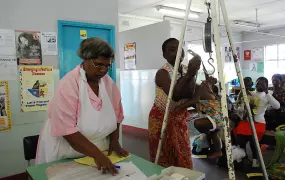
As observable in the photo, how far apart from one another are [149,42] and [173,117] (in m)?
2.97

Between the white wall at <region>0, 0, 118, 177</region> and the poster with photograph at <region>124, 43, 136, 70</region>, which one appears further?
the poster with photograph at <region>124, 43, 136, 70</region>

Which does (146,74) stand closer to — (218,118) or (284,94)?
(284,94)

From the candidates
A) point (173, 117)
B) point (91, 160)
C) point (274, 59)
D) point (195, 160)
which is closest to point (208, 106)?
point (173, 117)

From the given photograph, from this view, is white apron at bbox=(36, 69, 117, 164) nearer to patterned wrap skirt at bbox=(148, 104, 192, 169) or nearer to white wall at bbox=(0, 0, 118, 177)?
patterned wrap skirt at bbox=(148, 104, 192, 169)

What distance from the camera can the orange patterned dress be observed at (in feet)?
5.96

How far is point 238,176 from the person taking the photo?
2.92 metres

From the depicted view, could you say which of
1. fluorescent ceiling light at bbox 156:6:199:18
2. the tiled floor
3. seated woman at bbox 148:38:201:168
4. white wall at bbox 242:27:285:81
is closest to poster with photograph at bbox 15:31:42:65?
seated woman at bbox 148:38:201:168

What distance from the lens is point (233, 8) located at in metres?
6.02

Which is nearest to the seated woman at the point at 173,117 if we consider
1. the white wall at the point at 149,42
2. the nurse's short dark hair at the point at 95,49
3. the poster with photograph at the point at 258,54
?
the nurse's short dark hair at the point at 95,49

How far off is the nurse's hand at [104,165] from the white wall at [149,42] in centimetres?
330

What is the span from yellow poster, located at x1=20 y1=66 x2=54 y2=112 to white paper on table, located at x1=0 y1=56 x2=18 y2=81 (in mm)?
A: 78

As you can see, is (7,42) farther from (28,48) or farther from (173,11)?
(173,11)

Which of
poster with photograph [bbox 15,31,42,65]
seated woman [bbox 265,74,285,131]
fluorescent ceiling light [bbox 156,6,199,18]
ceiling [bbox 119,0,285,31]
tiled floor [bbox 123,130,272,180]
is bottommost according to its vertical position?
tiled floor [bbox 123,130,272,180]

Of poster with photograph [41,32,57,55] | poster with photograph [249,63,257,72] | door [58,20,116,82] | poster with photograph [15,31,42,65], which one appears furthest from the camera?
poster with photograph [249,63,257,72]
